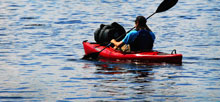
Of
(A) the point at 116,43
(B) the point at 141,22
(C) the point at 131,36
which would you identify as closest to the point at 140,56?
(C) the point at 131,36

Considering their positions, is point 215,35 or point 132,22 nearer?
point 215,35

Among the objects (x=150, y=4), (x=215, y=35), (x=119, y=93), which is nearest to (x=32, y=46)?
(x=215, y=35)

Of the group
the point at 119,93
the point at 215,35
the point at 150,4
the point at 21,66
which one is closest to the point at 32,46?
the point at 21,66

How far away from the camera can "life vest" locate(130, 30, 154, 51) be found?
13336 millimetres

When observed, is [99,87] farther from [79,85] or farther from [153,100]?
[153,100]

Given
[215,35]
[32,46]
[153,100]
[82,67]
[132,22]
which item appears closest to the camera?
[153,100]

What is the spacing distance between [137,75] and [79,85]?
149cm

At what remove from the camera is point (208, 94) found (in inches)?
396

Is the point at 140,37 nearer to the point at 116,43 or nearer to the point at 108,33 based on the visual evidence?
the point at 116,43

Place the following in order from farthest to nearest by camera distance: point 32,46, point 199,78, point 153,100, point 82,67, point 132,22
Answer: point 132,22 < point 32,46 < point 82,67 < point 199,78 < point 153,100

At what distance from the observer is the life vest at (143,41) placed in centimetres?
1334

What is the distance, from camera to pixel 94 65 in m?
13.9

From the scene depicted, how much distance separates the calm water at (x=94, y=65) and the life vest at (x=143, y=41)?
1.53 feet

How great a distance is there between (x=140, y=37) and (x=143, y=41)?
0.39 ft
